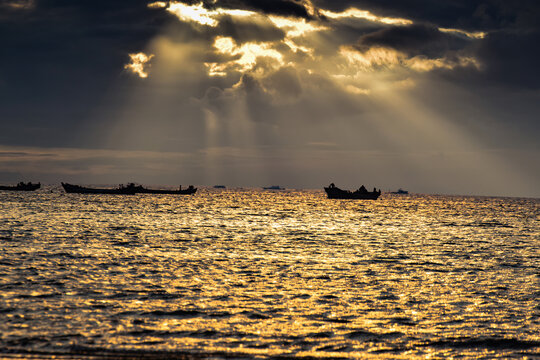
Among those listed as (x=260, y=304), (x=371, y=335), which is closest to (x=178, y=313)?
(x=260, y=304)

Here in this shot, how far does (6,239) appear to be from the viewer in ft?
161

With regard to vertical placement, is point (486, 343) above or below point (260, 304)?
above

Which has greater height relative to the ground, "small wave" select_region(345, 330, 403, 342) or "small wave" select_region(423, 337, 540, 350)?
"small wave" select_region(423, 337, 540, 350)

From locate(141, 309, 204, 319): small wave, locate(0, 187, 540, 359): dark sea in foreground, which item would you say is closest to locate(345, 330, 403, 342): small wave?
locate(0, 187, 540, 359): dark sea in foreground

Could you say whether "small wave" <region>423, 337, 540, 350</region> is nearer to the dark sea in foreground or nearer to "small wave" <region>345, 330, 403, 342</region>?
the dark sea in foreground

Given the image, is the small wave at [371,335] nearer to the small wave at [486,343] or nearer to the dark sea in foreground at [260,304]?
the dark sea in foreground at [260,304]

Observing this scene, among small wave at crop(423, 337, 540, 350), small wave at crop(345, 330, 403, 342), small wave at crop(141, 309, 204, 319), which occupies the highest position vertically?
small wave at crop(423, 337, 540, 350)

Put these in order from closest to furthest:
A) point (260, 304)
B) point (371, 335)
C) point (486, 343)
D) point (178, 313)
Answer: point (486, 343) → point (371, 335) → point (178, 313) → point (260, 304)

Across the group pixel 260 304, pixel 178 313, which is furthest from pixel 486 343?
pixel 178 313

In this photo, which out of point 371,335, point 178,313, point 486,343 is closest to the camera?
point 486,343

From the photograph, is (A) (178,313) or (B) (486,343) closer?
(B) (486,343)

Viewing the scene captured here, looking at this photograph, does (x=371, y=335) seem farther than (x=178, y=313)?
No

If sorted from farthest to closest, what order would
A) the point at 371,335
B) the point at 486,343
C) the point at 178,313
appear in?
the point at 178,313
the point at 371,335
the point at 486,343

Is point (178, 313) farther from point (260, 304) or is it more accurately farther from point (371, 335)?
point (371, 335)
